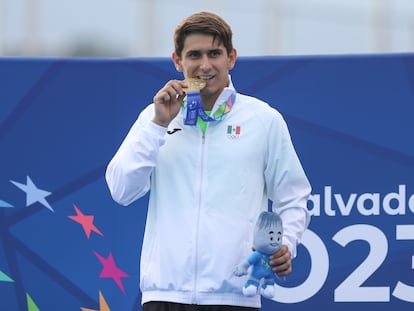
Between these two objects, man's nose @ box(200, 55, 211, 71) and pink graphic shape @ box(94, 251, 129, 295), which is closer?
man's nose @ box(200, 55, 211, 71)

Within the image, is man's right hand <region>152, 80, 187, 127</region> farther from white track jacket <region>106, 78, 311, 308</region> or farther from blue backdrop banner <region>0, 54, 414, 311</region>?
blue backdrop banner <region>0, 54, 414, 311</region>

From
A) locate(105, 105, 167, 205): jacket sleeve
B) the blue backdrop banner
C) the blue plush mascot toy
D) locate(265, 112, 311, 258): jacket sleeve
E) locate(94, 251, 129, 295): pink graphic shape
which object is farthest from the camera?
locate(94, 251, 129, 295): pink graphic shape

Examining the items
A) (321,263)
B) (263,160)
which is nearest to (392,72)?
(321,263)

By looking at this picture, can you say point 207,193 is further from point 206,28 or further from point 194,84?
point 206,28

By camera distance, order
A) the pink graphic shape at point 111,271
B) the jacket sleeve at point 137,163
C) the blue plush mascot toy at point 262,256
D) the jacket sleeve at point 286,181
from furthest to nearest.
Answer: the pink graphic shape at point 111,271 → the jacket sleeve at point 286,181 → the jacket sleeve at point 137,163 → the blue plush mascot toy at point 262,256

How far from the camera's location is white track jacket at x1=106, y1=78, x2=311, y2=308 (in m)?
3.89

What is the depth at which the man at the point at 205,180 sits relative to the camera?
3.89 meters

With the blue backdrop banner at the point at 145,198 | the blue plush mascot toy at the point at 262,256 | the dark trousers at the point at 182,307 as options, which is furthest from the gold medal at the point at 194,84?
the blue backdrop banner at the point at 145,198

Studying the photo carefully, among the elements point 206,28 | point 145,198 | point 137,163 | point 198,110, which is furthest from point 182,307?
point 145,198

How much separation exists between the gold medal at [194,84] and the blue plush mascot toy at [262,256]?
1.89 feet

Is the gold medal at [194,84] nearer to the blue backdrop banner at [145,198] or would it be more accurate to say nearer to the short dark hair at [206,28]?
the short dark hair at [206,28]

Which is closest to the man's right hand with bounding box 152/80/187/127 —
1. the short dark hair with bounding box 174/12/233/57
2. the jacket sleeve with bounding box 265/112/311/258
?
the short dark hair with bounding box 174/12/233/57

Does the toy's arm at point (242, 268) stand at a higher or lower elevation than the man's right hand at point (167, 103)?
lower

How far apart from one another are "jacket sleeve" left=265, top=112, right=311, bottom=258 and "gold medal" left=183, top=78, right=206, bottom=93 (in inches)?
13.0
